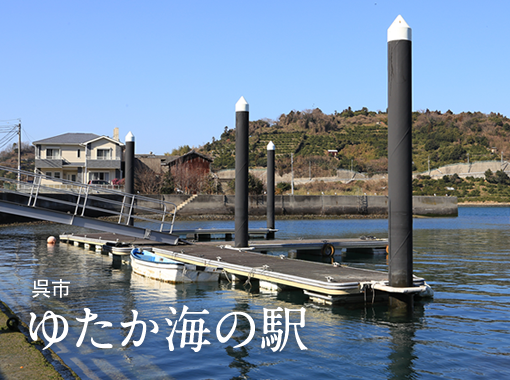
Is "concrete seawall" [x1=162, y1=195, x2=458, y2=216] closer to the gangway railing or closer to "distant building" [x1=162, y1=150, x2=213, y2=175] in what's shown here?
the gangway railing

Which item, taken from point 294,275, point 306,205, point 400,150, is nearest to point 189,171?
point 306,205

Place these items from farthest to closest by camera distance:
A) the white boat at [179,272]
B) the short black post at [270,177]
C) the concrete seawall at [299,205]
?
the concrete seawall at [299,205]
the short black post at [270,177]
the white boat at [179,272]

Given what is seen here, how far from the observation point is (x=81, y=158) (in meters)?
70.4

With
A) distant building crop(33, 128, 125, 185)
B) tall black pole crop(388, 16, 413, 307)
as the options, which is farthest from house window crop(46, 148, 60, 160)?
tall black pole crop(388, 16, 413, 307)

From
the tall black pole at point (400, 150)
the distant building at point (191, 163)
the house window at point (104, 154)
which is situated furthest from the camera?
the distant building at point (191, 163)

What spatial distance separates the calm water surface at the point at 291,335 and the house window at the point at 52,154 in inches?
2112

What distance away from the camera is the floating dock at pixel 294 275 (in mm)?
12234

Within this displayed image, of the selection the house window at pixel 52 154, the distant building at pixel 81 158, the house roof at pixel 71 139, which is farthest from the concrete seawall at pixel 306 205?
the house roof at pixel 71 139

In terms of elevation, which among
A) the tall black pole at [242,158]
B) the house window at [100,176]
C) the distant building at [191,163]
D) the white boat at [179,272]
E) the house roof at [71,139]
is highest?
the house roof at [71,139]

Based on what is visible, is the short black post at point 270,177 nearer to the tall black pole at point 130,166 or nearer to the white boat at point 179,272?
the tall black pole at point 130,166

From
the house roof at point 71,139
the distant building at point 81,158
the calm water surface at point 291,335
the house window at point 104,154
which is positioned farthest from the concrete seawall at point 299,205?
the calm water surface at point 291,335

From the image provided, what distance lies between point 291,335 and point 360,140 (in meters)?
149

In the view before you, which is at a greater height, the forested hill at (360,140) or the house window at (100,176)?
the forested hill at (360,140)

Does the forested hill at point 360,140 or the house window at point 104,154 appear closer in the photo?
the house window at point 104,154
